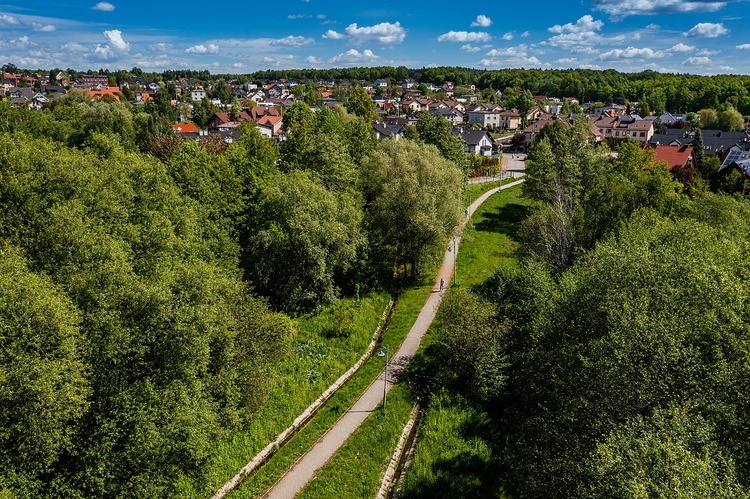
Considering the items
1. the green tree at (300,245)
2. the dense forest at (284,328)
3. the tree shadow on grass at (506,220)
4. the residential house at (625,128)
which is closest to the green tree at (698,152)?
the tree shadow on grass at (506,220)

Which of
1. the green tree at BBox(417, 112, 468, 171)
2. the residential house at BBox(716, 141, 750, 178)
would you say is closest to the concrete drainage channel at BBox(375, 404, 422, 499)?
the green tree at BBox(417, 112, 468, 171)

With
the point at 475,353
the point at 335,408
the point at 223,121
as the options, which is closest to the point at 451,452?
the point at 475,353

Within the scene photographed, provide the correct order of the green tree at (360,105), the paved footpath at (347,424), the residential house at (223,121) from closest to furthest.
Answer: the paved footpath at (347,424)
the green tree at (360,105)
the residential house at (223,121)

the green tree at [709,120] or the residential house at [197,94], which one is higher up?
the residential house at [197,94]

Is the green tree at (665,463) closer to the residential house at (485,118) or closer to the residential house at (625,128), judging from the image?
the residential house at (625,128)

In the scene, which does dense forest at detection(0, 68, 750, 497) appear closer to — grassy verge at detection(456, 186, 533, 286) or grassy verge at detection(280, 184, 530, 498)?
grassy verge at detection(280, 184, 530, 498)

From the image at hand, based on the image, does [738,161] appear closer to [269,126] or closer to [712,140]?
[712,140]

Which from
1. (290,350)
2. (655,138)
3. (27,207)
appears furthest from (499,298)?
(655,138)
